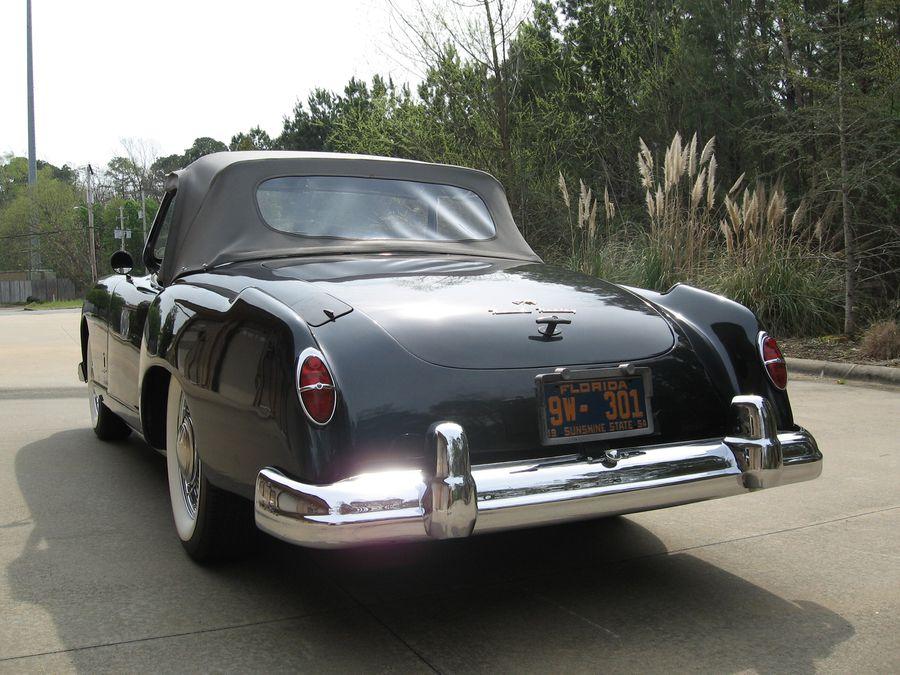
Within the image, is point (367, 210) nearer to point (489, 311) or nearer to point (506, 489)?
point (489, 311)

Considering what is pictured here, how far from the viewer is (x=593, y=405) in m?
2.72

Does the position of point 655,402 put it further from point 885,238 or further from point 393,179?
point 885,238

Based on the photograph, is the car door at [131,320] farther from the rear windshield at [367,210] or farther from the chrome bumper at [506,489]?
the chrome bumper at [506,489]

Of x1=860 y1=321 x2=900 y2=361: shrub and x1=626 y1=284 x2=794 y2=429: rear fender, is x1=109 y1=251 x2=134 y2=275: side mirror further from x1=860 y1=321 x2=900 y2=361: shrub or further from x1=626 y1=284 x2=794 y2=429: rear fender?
x1=860 y1=321 x2=900 y2=361: shrub

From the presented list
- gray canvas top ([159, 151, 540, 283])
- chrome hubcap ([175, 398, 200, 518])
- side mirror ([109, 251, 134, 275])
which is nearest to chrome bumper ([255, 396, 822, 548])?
chrome hubcap ([175, 398, 200, 518])

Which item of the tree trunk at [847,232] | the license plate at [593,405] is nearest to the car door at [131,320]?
the license plate at [593,405]

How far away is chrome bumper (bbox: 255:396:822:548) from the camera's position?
2.29 metres

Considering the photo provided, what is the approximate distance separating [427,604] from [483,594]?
8.0 inches

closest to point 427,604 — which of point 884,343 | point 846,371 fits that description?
point 846,371

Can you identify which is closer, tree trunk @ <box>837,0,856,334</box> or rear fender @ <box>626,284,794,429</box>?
rear fender @ <box>626,284,794,429</box>

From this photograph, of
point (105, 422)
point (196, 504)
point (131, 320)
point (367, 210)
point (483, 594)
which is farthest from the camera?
point (105, 422)

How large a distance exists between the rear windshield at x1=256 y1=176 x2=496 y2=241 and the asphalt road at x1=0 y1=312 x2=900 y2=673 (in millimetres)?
1329

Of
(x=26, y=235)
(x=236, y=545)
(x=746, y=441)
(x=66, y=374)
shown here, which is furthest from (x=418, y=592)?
(x=26, y=235)

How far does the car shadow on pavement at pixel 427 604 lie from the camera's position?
2.46 m
